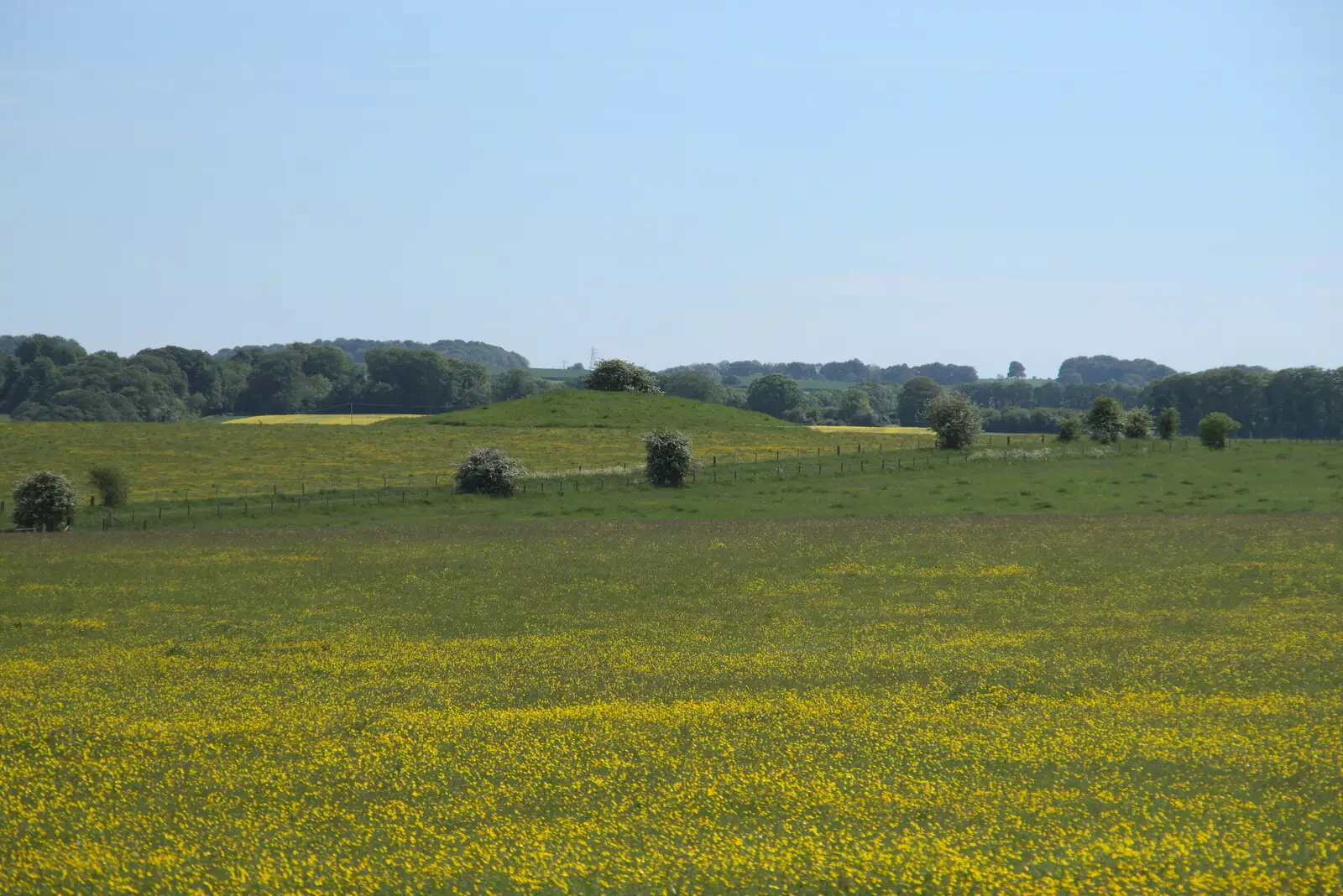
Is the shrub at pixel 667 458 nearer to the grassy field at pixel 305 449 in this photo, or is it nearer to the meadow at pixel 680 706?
the grassy field at pixel 305 449

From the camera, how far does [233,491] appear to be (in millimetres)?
78750

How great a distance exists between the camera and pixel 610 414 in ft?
425

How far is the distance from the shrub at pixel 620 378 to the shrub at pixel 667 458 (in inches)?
2879

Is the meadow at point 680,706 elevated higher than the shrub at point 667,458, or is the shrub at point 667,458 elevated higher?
the shrub at point 667,458

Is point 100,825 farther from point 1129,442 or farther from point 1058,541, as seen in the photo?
point 1129,442

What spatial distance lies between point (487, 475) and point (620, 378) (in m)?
79.6

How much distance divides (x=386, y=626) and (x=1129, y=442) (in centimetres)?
7717

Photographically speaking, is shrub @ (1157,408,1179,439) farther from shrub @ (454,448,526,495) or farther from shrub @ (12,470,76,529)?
shrub @ (12,470,76,529)

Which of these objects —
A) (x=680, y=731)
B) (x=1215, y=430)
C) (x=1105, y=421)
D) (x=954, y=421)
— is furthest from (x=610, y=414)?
(x=680, y=731)

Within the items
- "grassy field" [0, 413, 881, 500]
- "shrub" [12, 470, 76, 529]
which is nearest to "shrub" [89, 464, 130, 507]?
"shrub" [12, 470, 76, 529]

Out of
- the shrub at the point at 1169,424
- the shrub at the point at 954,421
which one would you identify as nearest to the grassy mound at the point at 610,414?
the shrub at the point at 954,421

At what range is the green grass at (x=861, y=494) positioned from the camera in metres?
68.1

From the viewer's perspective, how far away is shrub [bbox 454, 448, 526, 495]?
7588cm

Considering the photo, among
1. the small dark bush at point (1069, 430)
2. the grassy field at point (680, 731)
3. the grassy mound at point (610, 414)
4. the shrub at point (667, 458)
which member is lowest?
the grassy field at point (680, 731)
